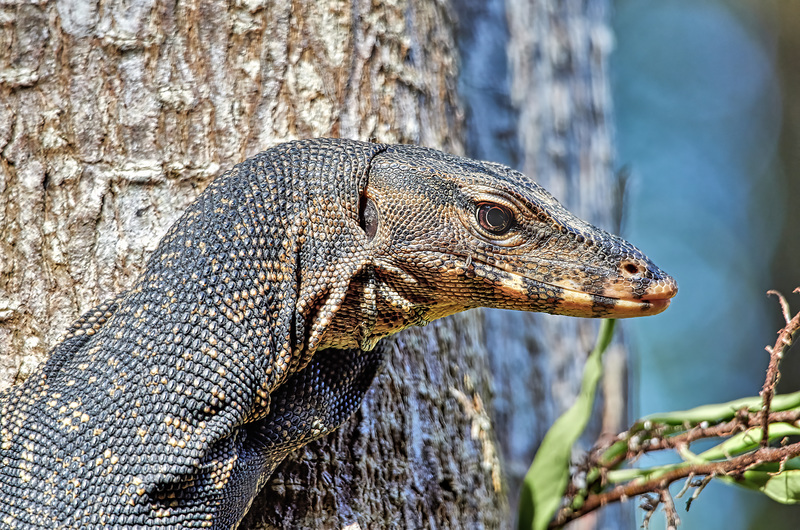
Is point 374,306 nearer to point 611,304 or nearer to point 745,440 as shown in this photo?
point 611,304

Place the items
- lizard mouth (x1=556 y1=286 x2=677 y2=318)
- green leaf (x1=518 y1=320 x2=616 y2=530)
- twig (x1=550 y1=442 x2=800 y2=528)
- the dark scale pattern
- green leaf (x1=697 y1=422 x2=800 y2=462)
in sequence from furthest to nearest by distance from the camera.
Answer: green leaf (x1=518 y1=320 x2=616 y2=530), green leaf (x1=697 y1=422 x2=800 y2=462), twig (x1=550 y1=442 x2=800 y2=528), lizard mouth (x1=556 y1=286 x2=677 y2=318), the dark scale pattern

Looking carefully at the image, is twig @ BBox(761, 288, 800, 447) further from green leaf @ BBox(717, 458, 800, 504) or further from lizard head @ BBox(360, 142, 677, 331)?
lizard head @ BBox(360, 142, 677, 331)

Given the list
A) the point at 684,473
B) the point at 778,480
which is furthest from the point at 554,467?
the point at 778,480

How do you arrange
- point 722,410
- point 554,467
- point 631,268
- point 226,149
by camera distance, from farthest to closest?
point 554,467 < point 722,410 < point 226,149 < point 631,268

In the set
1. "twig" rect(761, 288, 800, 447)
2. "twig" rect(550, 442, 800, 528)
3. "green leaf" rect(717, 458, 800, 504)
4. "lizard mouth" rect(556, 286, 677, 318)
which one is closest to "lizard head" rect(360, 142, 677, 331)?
"lizard mouth" rect(556, 286, 677, 318)

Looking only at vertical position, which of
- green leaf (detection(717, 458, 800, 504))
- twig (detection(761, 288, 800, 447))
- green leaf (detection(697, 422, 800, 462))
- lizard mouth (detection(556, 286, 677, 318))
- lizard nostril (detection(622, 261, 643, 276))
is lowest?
green leaf (detection(717, 458, 800, 504))

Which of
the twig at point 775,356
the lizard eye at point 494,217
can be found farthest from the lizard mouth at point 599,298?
the twig at point 775,356
